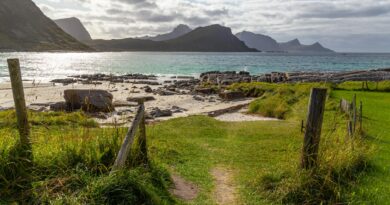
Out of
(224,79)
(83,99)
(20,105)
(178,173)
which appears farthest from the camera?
(224,79)

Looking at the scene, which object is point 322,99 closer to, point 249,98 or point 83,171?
point 83,171

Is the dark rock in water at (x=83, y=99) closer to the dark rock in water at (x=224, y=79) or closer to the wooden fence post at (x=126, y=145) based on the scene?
the wooden fence post at (x=126, y=145)

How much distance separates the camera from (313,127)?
888 cm

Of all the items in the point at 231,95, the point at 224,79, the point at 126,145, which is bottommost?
the point at 224,79

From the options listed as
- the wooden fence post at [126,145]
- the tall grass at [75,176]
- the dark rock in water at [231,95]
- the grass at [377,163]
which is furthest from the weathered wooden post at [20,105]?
the dark rock in water at [231,95]

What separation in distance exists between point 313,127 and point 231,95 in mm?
33586

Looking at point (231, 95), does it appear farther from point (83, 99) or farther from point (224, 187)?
point (224, 187)

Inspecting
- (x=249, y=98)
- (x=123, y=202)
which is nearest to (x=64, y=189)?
(x=123, y=202)

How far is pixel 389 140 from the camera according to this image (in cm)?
1540

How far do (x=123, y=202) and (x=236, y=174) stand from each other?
4.68 metres

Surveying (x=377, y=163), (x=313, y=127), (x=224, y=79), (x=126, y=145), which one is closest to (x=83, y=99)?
(x=126, y=145)

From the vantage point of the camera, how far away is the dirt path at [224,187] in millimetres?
9023

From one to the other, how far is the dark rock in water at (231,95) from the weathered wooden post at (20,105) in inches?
1319

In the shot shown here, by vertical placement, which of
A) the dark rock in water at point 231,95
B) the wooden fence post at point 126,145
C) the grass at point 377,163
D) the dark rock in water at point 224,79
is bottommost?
the dark rock in water at point 224,79
